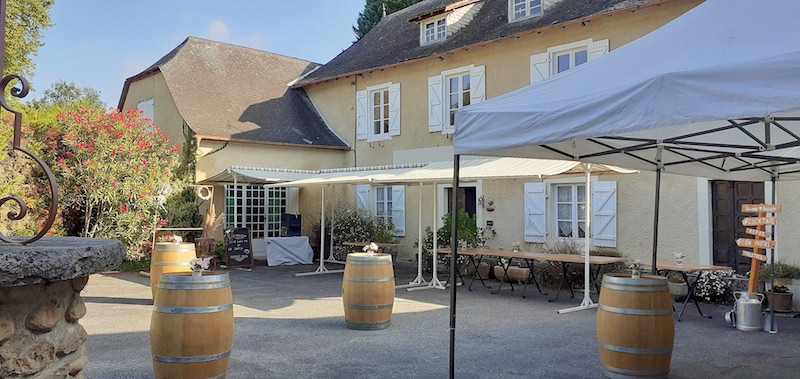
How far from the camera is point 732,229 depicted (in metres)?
9.23

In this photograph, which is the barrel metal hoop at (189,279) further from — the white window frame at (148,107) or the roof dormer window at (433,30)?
the white window frame at (148,107)

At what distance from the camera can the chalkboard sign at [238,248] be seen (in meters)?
12.2

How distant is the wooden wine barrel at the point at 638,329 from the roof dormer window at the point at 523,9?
8718mm

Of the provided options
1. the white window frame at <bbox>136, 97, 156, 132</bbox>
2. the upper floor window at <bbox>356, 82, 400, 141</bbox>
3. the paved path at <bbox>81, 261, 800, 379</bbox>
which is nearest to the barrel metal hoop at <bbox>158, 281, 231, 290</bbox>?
the paved path at <bbox>81, 261, 800, 379</bbox>

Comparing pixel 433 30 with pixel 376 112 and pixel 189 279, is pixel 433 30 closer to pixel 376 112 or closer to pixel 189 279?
pixel 376 112

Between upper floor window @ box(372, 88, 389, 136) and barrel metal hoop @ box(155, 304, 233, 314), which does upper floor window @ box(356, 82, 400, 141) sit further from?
barrel metal hoop @ box(155, 304, 233, 314)

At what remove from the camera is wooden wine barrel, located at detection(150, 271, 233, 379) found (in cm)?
405

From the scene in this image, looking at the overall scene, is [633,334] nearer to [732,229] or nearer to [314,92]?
[732,229]

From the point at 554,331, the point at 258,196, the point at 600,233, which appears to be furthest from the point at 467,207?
the point at 554,331

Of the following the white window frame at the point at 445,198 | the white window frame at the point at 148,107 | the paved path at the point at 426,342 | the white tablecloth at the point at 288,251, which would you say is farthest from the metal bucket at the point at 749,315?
the white window frame at the point at 148,107

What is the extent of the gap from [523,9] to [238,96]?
741cm

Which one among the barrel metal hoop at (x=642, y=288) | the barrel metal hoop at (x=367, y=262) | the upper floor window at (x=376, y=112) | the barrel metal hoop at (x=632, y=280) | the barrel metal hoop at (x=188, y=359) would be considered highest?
the upper floor window at (x=376, y=112)

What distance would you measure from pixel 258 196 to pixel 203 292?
10743 mm

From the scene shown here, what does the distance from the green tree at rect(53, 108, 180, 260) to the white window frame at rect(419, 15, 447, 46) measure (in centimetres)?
638
